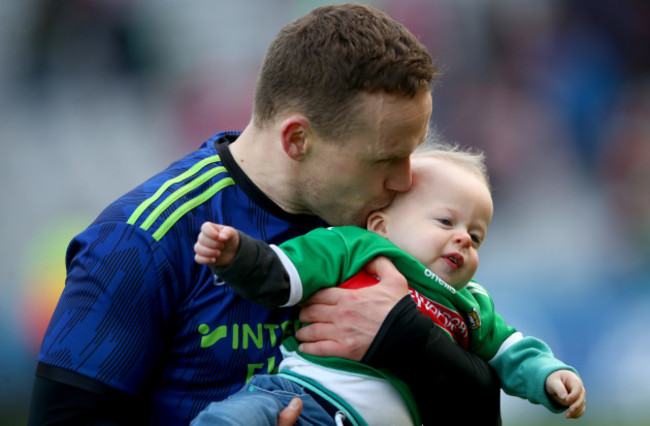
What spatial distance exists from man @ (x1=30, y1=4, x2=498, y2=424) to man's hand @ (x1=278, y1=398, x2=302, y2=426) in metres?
0.18

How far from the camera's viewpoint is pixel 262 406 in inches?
77.0

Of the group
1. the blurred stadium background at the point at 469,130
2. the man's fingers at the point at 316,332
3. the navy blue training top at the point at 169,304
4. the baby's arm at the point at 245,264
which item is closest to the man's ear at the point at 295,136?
the navy blue training top at the point at 169,304

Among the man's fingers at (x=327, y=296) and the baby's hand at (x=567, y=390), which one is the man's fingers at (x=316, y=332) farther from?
the baby's hand at (x=567, y=390)

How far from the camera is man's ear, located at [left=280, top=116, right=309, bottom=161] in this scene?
7.45 feet

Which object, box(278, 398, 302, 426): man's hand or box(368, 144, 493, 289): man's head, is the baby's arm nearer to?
box(278, 398, 302, 426): man's hand

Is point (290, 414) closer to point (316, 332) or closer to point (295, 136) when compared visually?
point (316, 332)

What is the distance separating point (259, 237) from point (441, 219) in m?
0.54

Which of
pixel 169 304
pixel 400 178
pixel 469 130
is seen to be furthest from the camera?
pixel 469 130

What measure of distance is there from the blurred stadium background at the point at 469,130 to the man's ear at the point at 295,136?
381 cm

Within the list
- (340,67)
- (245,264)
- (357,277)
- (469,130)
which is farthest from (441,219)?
(469,130)

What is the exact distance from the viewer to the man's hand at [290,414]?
196 cm

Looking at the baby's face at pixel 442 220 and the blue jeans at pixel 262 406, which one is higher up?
the baby's face at pixel 442 220

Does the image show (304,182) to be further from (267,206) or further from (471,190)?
(471,190)

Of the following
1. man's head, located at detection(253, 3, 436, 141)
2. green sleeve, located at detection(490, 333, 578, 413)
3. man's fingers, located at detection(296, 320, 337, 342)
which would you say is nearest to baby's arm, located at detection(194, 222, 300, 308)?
man's fingers, located at detection(296, 320, 337, 342)
